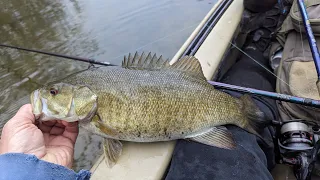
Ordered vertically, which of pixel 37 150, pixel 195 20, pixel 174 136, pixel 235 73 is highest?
pixel 37 150

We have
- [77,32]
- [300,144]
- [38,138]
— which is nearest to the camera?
[38,138]

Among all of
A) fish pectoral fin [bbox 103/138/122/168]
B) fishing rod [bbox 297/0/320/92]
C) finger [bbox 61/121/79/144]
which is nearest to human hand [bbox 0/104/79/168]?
finger [bbox 61/121/79/144]

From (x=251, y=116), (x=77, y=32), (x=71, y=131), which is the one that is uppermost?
(x=71, y=131)

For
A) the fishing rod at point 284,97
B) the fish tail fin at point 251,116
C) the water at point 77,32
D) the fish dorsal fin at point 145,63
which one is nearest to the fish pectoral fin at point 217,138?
the fish tail fin at point 251,116

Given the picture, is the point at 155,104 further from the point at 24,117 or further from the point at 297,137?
the point at 297,137

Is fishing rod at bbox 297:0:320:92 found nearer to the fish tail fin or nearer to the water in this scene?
the fish tail fin

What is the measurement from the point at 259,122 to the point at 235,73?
0.82 metres

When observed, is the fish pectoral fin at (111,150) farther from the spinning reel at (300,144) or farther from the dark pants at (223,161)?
the spinning reel at (300,144)

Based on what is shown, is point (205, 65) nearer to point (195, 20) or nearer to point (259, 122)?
point (259, 122)

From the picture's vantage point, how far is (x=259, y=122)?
1679 mm

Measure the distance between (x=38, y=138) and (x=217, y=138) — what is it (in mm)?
817

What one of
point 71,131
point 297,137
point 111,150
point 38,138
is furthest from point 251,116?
point 38,138

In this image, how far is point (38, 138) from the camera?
1.36 metres

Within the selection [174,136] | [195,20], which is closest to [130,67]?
[174,136]
